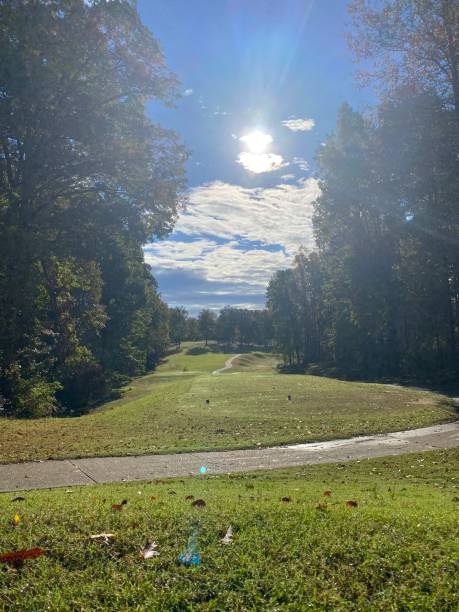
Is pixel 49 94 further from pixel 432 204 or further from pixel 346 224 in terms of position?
pixel 346 224

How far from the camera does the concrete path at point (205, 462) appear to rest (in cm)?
882

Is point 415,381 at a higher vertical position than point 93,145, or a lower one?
lower

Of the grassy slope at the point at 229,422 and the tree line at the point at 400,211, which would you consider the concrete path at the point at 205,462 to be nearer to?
the grassy slope at the point at 229,422

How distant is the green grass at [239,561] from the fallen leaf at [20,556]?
0.07 meters

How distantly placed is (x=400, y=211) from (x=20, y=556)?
35416mm

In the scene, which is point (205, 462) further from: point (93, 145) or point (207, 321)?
point (207, 321)

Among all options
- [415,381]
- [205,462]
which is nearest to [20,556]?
[205,462]

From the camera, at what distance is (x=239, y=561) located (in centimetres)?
332

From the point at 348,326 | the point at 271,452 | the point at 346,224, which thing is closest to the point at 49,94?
the point at 271,452

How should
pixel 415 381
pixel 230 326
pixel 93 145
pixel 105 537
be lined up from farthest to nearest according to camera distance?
pixel 230 326 < pixel 415 381 < pixel 93 145 < pixel 105 537

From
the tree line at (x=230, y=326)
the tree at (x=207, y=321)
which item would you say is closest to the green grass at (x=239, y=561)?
the tree line at (x=230, y=326)

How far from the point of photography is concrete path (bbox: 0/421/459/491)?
8818mm

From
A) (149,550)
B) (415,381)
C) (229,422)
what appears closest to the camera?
(149,550)

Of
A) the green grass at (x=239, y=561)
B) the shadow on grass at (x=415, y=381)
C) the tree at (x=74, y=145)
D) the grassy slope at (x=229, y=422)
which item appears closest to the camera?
the green grass at (x=239, y=561)
